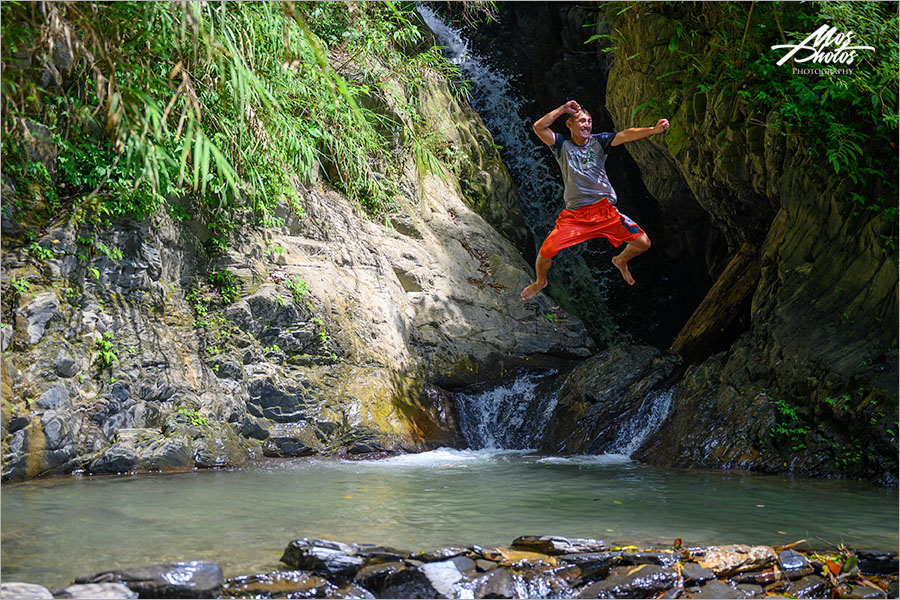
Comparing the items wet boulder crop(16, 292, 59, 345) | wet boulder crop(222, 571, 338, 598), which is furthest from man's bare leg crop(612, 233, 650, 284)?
wet boulder crop(16, 292, 59, 345)

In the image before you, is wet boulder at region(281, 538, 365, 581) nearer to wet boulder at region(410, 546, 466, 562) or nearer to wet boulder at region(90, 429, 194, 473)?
wet boulder at region(410, 546, 466, 562)

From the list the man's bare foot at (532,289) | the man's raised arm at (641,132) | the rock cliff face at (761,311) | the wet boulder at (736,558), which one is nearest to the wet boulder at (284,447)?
the man's bare foot at (532,289)

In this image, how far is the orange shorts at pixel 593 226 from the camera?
6453 mm

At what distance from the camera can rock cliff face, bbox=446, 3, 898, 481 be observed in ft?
22.3

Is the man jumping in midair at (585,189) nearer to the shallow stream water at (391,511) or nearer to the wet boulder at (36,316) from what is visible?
the shallow stream water at (391,511)

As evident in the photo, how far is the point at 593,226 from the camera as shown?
650cm

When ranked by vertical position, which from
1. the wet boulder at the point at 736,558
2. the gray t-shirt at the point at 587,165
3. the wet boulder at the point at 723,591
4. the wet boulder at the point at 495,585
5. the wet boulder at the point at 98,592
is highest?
the gray t-shirt at the point at 587,165

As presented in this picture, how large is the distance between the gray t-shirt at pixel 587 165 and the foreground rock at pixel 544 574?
11.3ft

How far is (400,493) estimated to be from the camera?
5531 mm

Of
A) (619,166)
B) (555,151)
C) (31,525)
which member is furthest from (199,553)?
(619,166)

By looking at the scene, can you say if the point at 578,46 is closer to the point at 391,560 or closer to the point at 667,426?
the point at 667,426

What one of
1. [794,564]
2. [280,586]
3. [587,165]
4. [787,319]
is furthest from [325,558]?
[787,319]

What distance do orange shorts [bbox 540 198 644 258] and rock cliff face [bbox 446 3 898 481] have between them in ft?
7.38

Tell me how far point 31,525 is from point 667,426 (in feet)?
19.9
